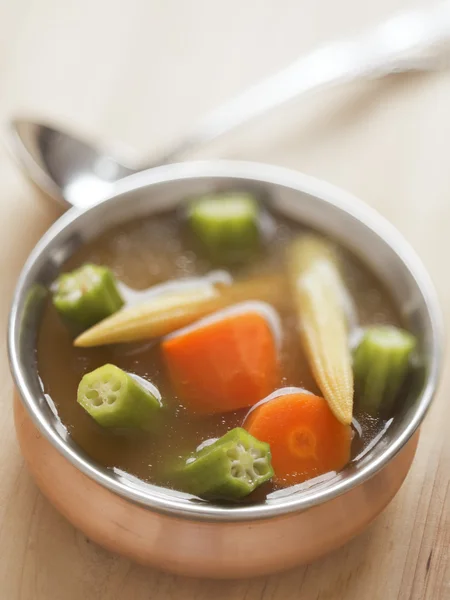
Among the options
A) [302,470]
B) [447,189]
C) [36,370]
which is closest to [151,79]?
[447,189]

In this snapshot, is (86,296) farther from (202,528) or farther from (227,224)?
(202,528)

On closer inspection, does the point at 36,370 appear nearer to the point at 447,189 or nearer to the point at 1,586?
the point at 1,586

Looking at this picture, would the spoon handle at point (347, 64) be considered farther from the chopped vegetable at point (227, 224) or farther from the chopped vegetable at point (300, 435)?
the chopped vegetable at point (300, 435)

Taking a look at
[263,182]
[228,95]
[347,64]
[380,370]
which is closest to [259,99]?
[228,95]

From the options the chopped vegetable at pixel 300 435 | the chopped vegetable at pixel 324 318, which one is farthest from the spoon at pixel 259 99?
the chopped vegetable at pixel 300 435

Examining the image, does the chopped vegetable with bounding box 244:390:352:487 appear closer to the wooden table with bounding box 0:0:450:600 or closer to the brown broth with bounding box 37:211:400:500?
the brown broth with bounding box 37:211:400:500
